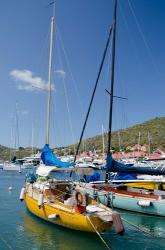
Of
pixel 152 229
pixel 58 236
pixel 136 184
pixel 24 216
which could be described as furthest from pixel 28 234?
pixel 136 184

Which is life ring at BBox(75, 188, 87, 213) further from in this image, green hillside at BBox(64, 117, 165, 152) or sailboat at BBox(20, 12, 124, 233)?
green hillside at BBox(64, 117, 165, 152)

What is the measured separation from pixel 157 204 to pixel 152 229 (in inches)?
93.7

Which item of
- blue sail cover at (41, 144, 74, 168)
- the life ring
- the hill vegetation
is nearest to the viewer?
the life ring

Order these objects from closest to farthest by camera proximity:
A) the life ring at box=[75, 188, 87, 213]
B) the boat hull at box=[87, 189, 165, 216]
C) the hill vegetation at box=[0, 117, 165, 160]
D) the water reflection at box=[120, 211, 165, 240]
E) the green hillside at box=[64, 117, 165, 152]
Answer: the life ring at box=[75, 188, 87, 213]
the water reflection at box=[120, 211, 165, 240]
the boat hull at box=[87, 189, 165, 216]
the hill vegetation at box=[0, 117, 165, 160]
the green hillside at box=[64, 117, 165, 152]

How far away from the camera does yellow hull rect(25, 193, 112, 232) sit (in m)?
15.6

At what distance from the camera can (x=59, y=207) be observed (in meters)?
17.8

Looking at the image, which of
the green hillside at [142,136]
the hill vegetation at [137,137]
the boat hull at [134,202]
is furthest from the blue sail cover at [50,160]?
the green hillside at [142,136]

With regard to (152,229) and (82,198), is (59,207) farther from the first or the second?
(152,229)

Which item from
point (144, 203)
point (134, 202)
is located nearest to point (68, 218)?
point (144, 203)

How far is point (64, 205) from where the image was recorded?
58.3ft

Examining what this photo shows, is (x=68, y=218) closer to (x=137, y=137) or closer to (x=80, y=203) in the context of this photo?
(x=80, y=203)

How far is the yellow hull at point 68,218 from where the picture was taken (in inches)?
614

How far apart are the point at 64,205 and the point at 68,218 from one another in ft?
3.41

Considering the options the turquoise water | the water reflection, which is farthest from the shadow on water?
the water reflection
